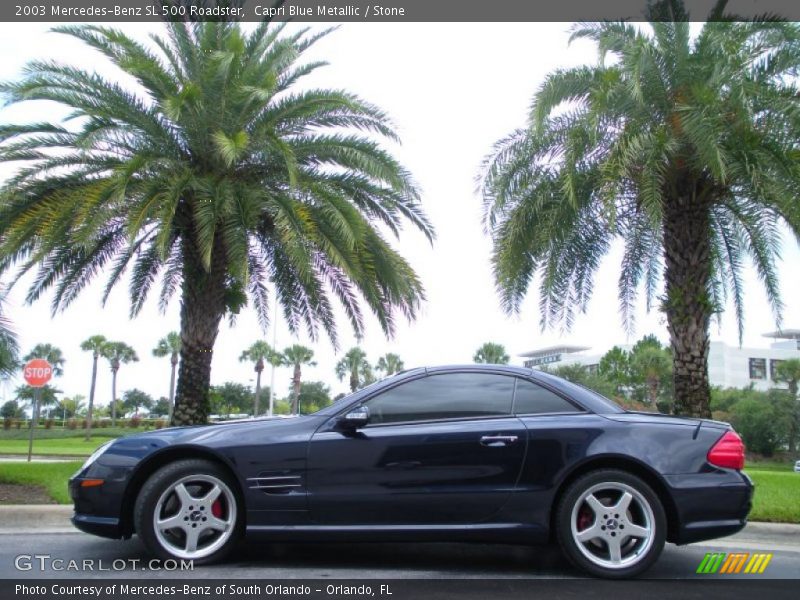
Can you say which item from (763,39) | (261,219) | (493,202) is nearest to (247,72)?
(261,219)

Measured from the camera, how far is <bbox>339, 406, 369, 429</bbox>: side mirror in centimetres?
503

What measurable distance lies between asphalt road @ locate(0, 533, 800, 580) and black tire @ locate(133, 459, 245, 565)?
0.13 metres

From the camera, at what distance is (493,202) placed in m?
12.3

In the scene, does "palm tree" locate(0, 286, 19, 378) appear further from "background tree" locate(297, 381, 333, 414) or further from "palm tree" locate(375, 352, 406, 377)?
"background tree" locate(297, 381, 333, 414)

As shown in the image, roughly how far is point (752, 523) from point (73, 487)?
19.7 feet

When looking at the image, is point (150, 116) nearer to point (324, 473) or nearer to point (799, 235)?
point (324, 473)

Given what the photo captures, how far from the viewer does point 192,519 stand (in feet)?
16.6

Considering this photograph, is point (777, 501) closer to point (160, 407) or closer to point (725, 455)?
point (725, 455)

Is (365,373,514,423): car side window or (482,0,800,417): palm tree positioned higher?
(482,0,800,417): palm tree

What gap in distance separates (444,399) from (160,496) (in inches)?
79.7

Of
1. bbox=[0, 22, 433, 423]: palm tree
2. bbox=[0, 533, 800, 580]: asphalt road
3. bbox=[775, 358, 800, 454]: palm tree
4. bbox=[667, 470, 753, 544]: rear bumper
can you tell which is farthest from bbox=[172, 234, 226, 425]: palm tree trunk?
bbox=[775, 358, 800, 454]: palm tree

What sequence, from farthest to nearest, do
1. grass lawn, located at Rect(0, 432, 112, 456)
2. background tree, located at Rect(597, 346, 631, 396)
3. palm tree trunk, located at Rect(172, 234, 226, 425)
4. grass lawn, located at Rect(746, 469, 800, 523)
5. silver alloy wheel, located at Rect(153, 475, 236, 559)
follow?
background tree, located at Rect(597, 346, 631, 396) → grass lawn, located at Rect(0, 432, 112, 456) → palm tree trunk, located at Rect(172, 234, 226, 425) → grass lawn, located at Rect(746, 469, 800, 523) → silver alloy wheel, located at Rect(153, 475, 236, 559)

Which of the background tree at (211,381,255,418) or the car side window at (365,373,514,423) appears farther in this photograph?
the background tree at (211,381,255,418)

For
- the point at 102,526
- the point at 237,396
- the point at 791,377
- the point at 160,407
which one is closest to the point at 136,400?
the point at 160,407
